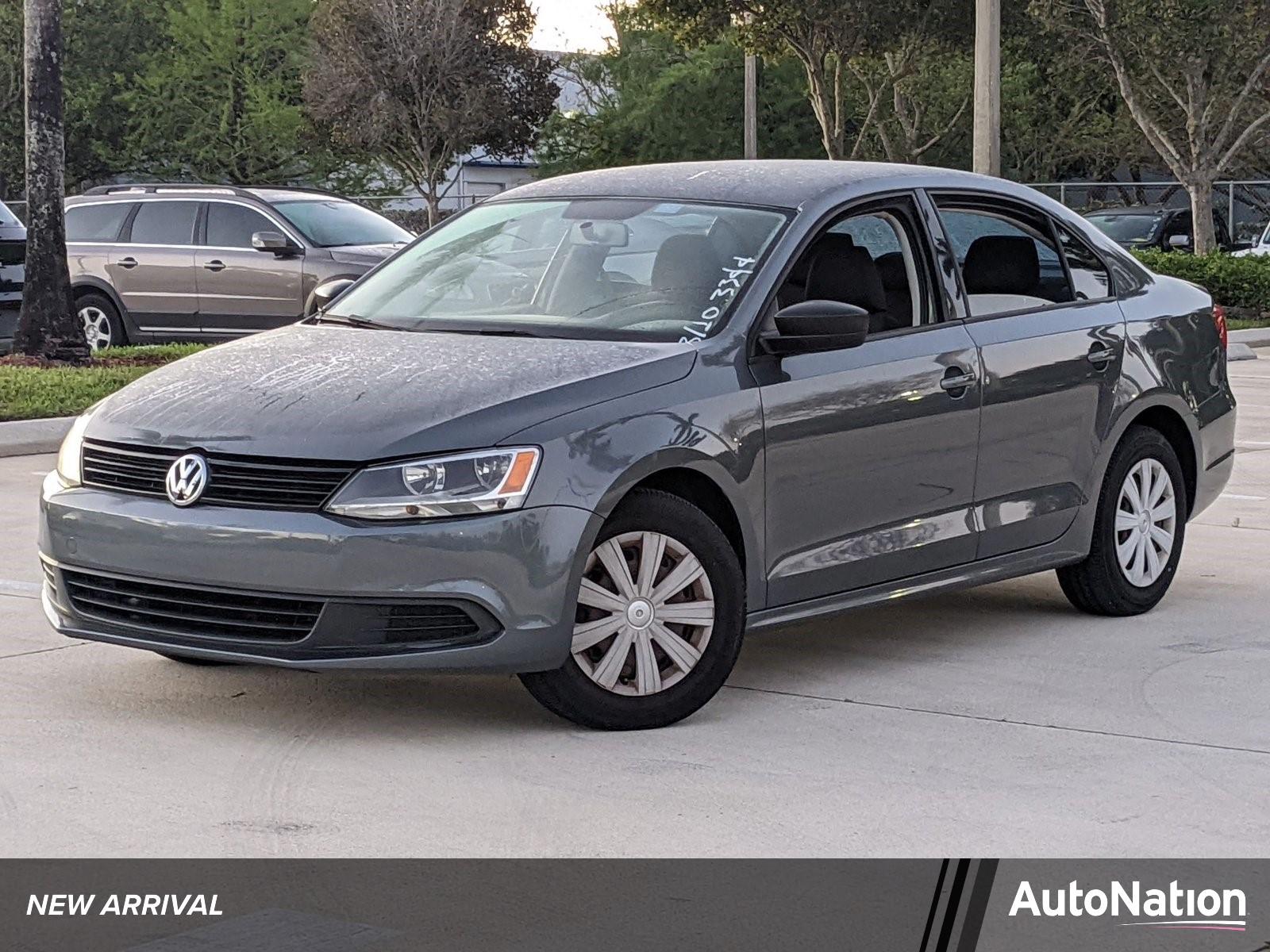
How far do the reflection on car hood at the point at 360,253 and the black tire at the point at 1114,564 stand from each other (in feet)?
38.5

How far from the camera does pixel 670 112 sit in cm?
5200

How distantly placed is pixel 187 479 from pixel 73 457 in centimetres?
62

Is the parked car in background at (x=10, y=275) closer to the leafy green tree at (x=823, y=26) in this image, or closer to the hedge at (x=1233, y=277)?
the hedge at (x=1233, y=277)

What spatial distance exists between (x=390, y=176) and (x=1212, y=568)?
1815 inches

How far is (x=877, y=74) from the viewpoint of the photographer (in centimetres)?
4625

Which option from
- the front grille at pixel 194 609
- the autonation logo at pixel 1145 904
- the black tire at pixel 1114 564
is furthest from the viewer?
the black tire at pixel 1114 564

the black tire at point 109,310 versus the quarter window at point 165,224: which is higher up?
the quarter window at point 165,224

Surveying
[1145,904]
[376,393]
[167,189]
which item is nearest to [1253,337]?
[167,189]

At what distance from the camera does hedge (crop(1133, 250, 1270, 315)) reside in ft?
91.4

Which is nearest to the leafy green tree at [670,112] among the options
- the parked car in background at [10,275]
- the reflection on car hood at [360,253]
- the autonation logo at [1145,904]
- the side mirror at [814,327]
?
the reflection on car hood at [360,253]

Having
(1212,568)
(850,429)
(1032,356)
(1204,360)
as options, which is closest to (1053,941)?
(850,429)

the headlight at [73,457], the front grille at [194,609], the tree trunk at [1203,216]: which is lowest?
the tree trunk at [1203,216]

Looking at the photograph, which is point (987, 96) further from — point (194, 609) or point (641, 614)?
point (194, 609)

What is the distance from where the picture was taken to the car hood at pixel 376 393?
18.9 feet
